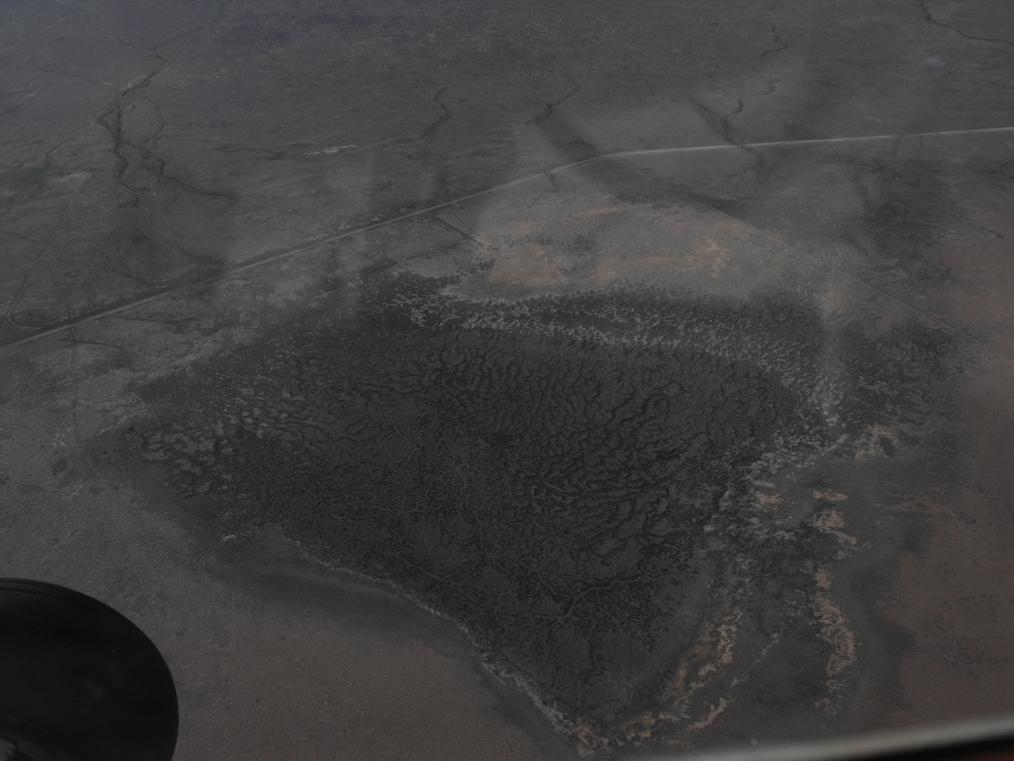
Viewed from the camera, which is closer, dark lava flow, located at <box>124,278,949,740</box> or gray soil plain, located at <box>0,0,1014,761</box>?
gray soil plain, located at <box>0,0,1014,761</box>

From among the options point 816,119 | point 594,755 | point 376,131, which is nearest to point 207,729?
point 594,755

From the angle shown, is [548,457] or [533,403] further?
[533,403]

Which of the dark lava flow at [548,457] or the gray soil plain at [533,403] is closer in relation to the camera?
the gray soil plain at [533,403]

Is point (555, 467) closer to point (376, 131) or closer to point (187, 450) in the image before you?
point (187, 450)
